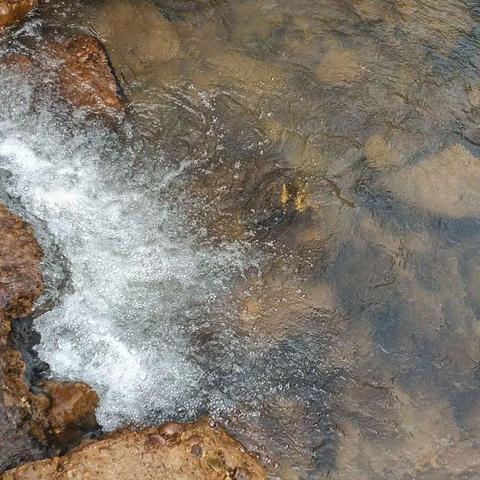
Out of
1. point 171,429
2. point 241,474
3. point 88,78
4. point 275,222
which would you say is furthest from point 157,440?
point 88,78

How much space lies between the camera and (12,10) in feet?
18.3

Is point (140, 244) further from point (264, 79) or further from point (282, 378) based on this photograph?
point (264, 79)

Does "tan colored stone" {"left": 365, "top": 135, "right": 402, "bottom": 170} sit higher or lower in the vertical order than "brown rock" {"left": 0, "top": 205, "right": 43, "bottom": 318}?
higher

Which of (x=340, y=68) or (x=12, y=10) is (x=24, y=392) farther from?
(x=340, y=68)

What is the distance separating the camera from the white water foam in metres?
4.10

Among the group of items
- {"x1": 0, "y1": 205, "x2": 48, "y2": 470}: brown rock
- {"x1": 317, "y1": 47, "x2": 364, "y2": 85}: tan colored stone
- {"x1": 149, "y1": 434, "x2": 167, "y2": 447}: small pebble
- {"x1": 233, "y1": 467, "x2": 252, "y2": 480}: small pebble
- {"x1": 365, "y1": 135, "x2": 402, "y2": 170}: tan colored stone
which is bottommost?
{"x1": 233, "y1": 467, "x2": 252, "y2": 480}: small pebble

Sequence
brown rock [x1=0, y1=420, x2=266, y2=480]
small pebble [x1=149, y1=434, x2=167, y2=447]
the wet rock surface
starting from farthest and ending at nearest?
the wet rock surface
small pebble [x1=149, y1=434, x2=167, y2=447]
brown rock [x1=0, y1=420, x2=266, y2=480]

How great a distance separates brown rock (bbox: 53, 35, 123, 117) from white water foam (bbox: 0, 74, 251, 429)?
257 millimetres

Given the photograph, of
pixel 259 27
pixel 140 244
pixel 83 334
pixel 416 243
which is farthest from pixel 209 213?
pixel 259 27

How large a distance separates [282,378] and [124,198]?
1939 millimetres

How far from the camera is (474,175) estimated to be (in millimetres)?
5293

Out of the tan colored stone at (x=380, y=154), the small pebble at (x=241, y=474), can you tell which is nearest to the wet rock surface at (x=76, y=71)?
the tan colored stone at (x=380, y=154)

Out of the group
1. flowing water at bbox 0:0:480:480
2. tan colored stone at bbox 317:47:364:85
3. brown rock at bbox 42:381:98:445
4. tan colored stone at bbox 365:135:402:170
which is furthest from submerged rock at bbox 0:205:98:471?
tan colored stone at bbox 317:47:364:85

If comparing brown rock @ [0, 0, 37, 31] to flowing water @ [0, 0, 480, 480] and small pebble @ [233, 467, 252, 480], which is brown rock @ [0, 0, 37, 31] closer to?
flowing water @ [0, 0, 480, 480]
